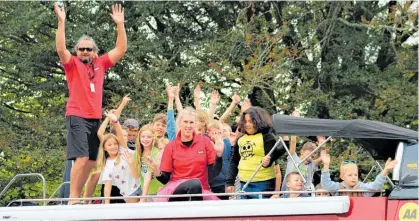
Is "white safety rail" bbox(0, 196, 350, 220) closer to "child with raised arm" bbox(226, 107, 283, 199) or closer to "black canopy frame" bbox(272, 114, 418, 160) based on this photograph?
"black canopy frame" bbox(272, 114, 418, 160)

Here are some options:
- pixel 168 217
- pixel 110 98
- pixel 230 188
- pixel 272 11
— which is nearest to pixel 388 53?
pixel 272 11

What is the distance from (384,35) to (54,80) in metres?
6.13

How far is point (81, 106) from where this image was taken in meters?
10.7

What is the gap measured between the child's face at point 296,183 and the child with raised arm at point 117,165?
1591mm

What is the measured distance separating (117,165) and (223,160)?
3.48 ft

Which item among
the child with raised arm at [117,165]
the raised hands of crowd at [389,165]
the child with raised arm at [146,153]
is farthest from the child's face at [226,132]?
the raised hands of crowd at [389,165]

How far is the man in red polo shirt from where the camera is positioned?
1065 cm

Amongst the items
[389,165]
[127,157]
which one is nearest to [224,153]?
[127,157]

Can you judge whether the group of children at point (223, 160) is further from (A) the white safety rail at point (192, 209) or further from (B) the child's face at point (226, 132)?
(A) the white safety rail at point (192, 209)

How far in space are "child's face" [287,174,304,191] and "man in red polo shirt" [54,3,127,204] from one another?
2.00 m

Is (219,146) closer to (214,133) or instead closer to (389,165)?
(214,133)

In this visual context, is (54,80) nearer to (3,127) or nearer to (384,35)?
(3,127)

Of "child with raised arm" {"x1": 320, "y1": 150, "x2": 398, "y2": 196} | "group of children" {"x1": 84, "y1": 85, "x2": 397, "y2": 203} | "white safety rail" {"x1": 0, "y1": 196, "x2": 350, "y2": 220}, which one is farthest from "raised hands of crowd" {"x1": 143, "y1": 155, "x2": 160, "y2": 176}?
"child with raised arm" {"x1": 320, "y1": 150, "x2": 398, "y2": 196}

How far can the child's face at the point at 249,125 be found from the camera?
10.5 meters
